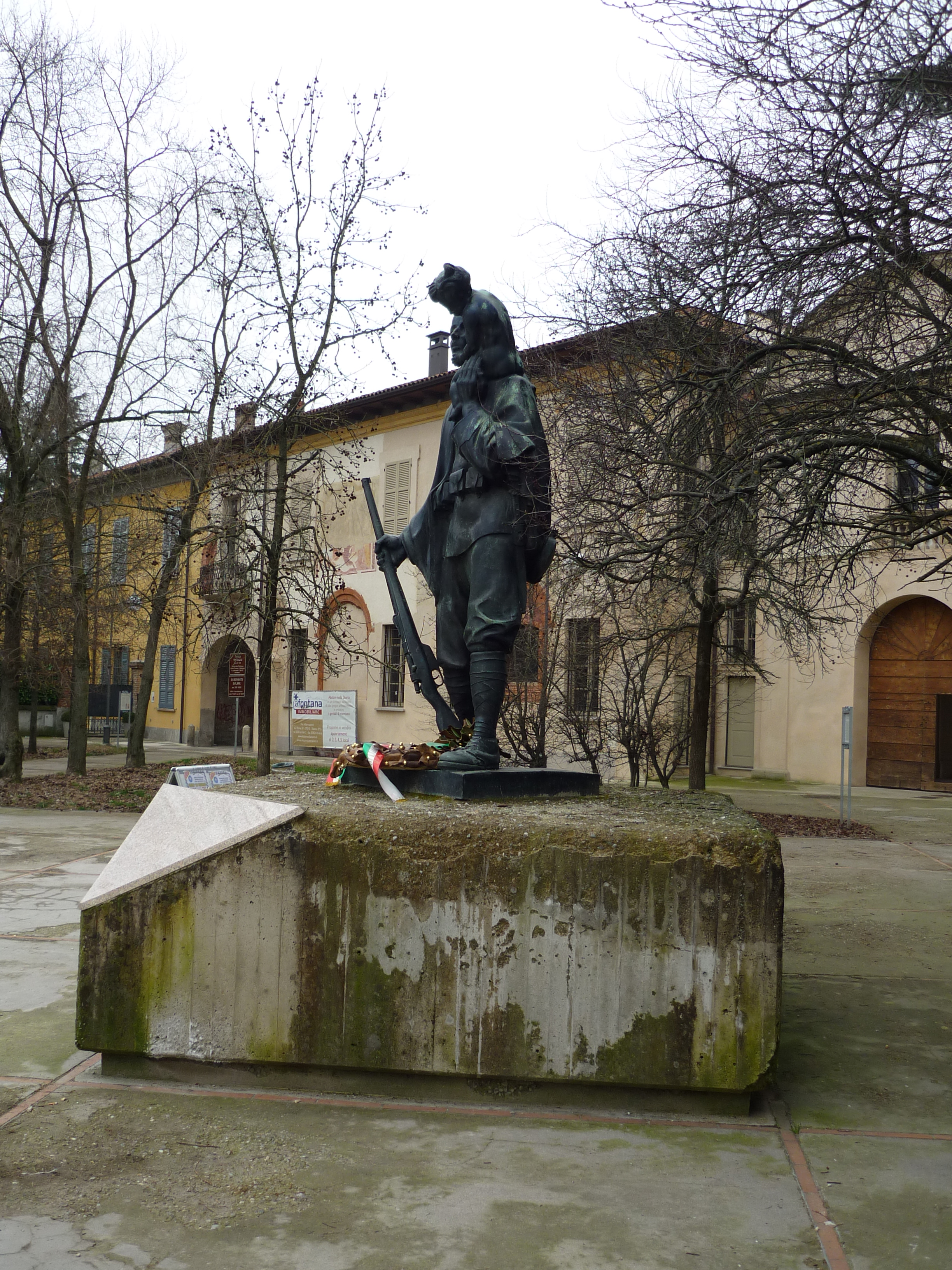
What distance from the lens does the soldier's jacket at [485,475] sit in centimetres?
465

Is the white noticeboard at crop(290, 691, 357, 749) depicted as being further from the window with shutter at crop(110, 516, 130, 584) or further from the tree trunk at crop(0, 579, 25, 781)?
the tree trunk at crop(0, 579, 25, 781)

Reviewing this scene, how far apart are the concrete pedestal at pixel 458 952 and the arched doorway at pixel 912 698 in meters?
18.5

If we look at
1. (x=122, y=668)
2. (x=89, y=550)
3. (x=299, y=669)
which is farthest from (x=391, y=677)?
(x=122, y=668)

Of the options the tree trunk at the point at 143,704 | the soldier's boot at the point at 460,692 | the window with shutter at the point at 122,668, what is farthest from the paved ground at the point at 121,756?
the soldier's boot at the point at 460,692

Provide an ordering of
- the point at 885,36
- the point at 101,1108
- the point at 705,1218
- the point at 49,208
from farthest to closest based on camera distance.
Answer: the point at 49,208 → the point at 885,36 → the point at 101,1108 → the point at 705,1218

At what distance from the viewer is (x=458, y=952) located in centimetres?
373

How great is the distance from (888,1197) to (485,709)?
237 cm

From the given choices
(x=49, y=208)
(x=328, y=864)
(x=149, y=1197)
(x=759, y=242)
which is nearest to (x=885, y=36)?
(x=759, y=242)

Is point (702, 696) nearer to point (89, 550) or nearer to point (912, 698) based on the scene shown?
point (912, 698)

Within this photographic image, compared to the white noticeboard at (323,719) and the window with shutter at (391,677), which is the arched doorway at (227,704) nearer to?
the white noticeboard at (323,719)

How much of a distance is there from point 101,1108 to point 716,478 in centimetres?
393

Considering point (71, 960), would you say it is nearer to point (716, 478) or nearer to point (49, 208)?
point (716, 478)

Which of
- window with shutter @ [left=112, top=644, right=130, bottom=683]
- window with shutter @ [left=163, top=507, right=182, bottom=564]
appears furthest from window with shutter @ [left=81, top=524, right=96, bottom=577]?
window with shutter @ [left=112, top=644, right=130, bottom=683]

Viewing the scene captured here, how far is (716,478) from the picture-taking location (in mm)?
5523
